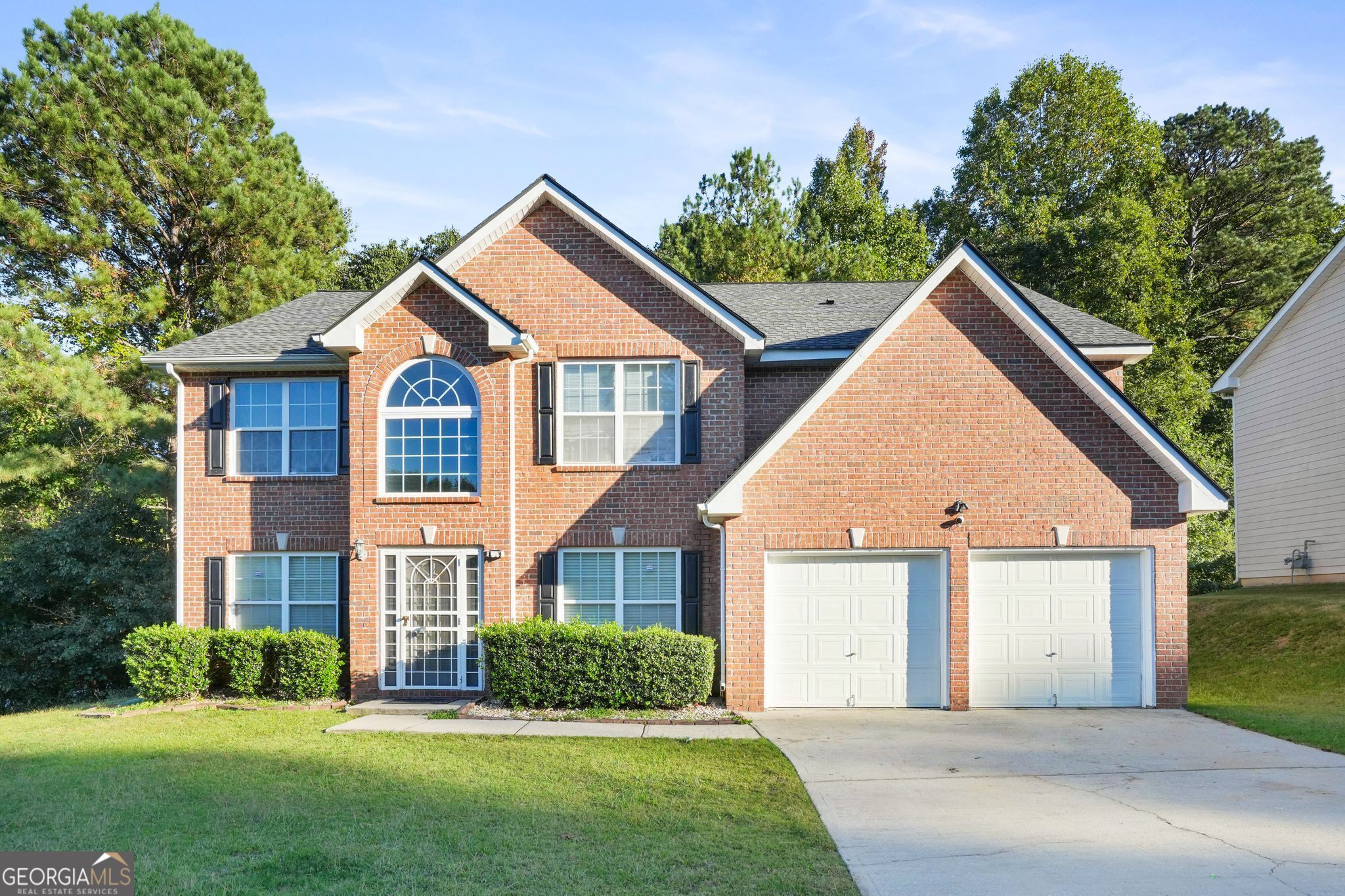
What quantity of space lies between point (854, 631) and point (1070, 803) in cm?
566

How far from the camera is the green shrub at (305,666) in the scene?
14.9 meters

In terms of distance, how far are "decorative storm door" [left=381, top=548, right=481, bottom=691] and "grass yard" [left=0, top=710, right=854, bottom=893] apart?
304cm

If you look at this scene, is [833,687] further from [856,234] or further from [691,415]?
[856,234]

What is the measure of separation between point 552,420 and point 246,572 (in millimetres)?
5720

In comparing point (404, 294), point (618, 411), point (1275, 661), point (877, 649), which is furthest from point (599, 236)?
point (1275, 661)

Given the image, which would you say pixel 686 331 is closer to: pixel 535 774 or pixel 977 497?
pixel 977 497

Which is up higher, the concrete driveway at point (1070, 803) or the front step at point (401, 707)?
the concrete driveway at point (1070, 803)

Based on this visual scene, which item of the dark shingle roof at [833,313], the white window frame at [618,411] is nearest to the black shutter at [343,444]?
the white window frame at [618,411]

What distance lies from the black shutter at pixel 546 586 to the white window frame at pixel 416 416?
144cm

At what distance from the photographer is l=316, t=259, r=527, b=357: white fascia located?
48.4ft

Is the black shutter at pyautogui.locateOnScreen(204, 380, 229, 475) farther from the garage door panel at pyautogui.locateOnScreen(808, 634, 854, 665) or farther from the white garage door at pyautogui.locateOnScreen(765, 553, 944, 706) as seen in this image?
the garage door panel at pyautogui.locateOnScreen(808, 634, 854, 665)

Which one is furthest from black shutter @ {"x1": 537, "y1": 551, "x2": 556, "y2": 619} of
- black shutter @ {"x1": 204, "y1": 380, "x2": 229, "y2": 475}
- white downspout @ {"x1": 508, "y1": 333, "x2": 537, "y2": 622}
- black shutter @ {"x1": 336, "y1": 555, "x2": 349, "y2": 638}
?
black shutter @ {"x1": 204, "y1": 380, "x2": 229, "y2": 475}

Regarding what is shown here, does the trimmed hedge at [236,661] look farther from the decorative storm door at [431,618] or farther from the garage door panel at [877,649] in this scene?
the garage door panel at [877,649]

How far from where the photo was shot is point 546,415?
51.0 feet
